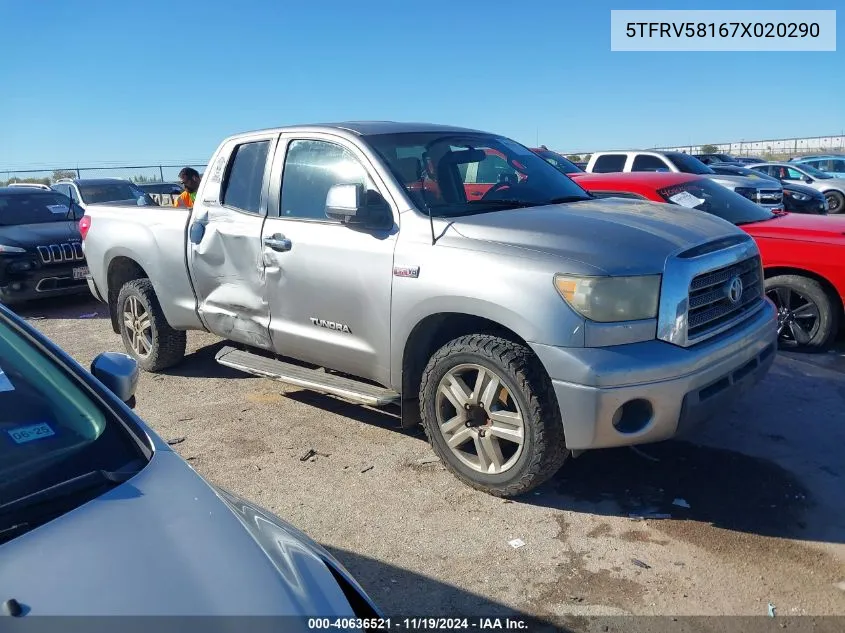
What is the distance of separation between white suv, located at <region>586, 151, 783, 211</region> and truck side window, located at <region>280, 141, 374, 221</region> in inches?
379

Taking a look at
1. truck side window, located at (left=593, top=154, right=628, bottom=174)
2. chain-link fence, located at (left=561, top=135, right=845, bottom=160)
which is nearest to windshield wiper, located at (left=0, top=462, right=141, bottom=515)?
truck side window, located at (left=593, top=154, right=628, bottom=174)

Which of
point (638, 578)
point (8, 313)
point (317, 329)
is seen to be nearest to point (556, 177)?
point (317, 329)

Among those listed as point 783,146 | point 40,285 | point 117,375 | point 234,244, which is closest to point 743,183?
point 234,244

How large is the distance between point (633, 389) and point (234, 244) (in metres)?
2.92

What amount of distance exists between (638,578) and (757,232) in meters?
4.31

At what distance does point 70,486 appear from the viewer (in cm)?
194

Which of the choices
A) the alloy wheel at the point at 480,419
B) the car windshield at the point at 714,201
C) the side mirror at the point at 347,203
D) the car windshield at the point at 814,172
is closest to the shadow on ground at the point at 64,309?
the side mirror at the point at 347,203

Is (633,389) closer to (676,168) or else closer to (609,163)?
(676,168)

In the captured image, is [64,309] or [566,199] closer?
[566,199]

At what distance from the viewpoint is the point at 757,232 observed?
642 cm

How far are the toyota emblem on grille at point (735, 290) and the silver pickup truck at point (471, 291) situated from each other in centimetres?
1

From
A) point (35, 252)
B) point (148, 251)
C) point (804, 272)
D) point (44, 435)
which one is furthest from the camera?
point (35, 252)

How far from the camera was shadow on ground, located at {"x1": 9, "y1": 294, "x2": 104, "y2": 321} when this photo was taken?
9.12m

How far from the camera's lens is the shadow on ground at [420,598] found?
291cm
